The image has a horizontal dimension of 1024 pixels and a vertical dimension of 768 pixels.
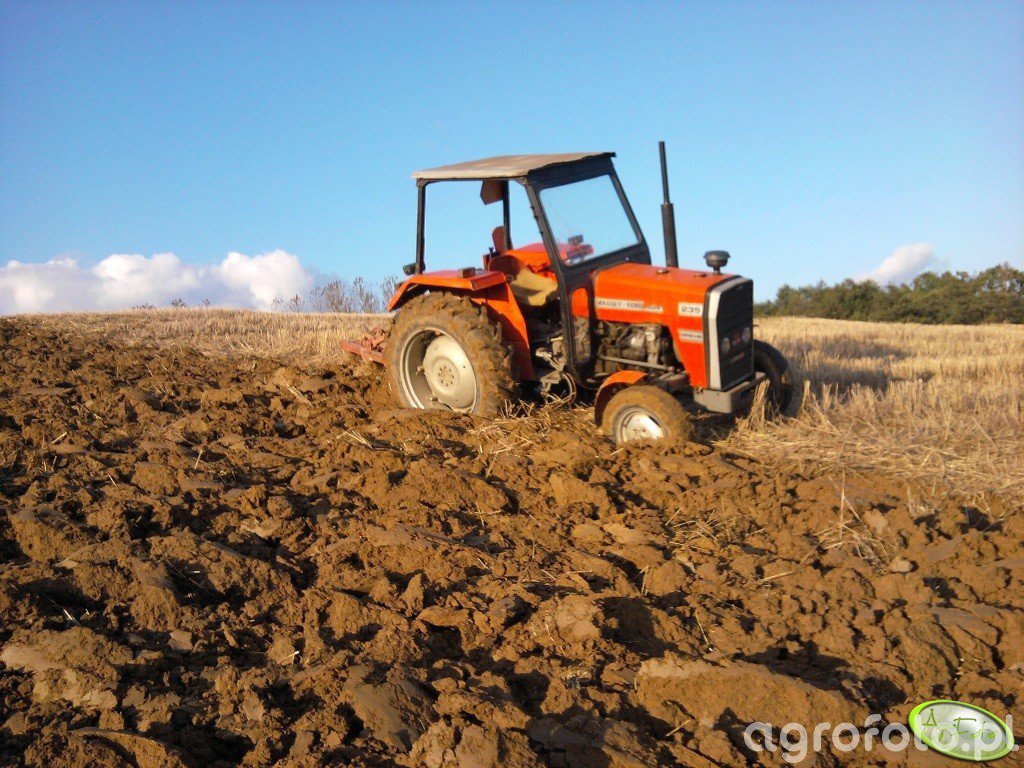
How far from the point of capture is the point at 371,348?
866 cm

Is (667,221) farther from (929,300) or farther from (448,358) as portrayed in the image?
(929,300)

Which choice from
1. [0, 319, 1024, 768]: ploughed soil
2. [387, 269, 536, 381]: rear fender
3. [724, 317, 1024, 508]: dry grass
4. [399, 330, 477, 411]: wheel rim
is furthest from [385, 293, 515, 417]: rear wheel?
[724, 317, 1024, 508]: dry grass

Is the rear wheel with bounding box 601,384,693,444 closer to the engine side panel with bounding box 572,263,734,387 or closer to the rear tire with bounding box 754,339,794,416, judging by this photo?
the engine side panel with bounding box 572,263,734,387

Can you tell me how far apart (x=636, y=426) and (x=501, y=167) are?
228 cm

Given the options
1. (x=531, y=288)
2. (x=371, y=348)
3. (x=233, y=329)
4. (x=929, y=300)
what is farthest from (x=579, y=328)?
(x=929, y=300)

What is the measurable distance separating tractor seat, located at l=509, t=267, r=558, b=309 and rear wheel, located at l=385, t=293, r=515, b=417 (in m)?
0.41

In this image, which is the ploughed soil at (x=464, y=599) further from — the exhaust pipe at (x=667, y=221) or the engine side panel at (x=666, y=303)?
the exhaust pipe at (x=667, y=221)

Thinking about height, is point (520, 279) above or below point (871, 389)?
above

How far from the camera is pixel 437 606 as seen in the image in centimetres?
405

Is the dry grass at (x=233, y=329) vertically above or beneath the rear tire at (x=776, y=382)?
above

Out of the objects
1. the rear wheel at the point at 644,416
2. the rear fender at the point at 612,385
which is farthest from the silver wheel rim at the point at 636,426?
the rear fender at the point at 612,385

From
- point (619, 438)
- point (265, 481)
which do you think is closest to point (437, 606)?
point (265, 481)

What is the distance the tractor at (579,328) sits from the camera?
6.76 m

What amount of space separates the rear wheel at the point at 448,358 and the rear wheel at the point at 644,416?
897mm
